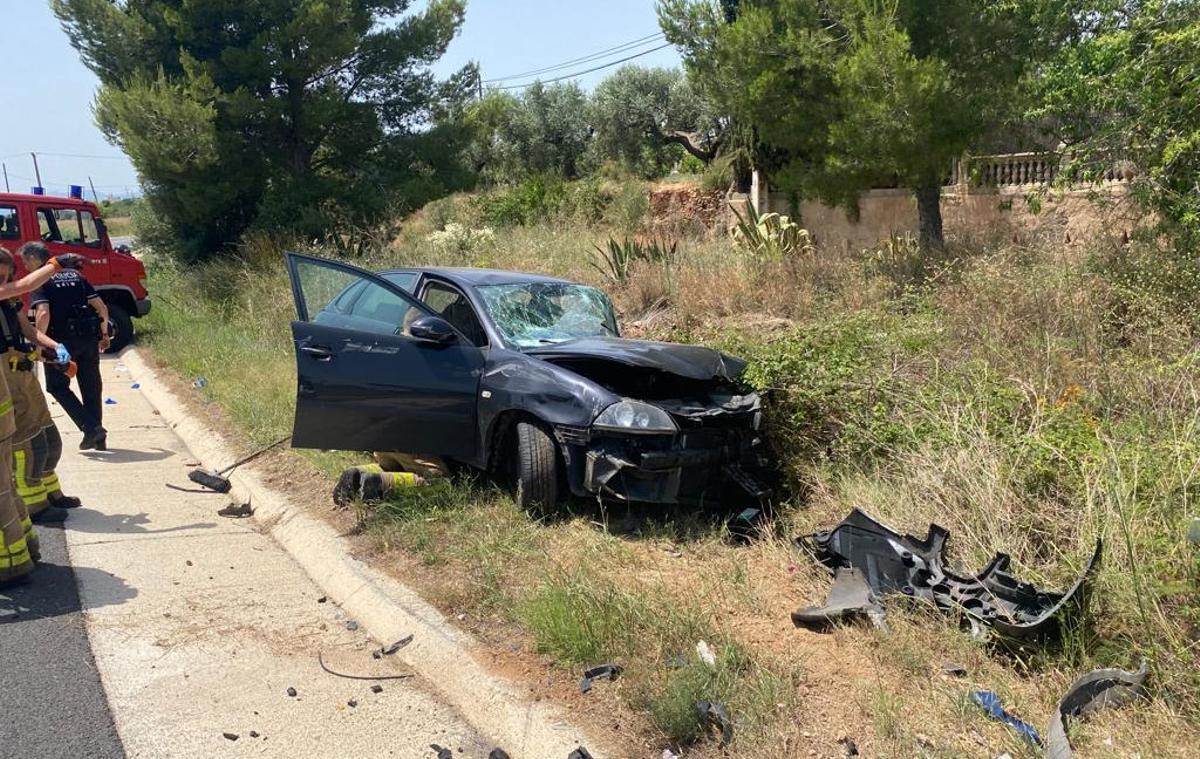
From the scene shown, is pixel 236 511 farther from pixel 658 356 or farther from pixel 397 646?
pixel 658 356

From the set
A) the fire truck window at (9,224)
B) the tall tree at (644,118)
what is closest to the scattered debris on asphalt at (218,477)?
the fire truck window at (9,224)

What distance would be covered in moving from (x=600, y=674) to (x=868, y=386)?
9.62ft

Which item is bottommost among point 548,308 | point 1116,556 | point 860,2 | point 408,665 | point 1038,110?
point 408,665

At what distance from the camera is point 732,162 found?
74.2 feet

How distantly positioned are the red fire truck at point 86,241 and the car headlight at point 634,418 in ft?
36.8

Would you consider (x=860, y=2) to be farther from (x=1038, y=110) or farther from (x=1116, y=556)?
(x=1116, y=556)

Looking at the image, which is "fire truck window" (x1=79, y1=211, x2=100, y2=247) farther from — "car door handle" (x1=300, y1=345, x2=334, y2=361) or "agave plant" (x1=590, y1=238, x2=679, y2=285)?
"car door handle" (x1=300, y1=345, x2=334, y2=361)

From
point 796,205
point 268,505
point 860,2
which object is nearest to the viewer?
point 268,505

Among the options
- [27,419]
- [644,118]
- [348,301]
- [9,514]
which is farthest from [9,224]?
[644,118]

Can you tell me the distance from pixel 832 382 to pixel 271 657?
356 cm

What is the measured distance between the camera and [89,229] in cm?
1457

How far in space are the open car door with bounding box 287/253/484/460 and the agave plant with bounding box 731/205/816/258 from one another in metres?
6.39

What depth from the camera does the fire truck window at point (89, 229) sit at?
14.5m

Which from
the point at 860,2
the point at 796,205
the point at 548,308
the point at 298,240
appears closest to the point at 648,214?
the point at 796,205
